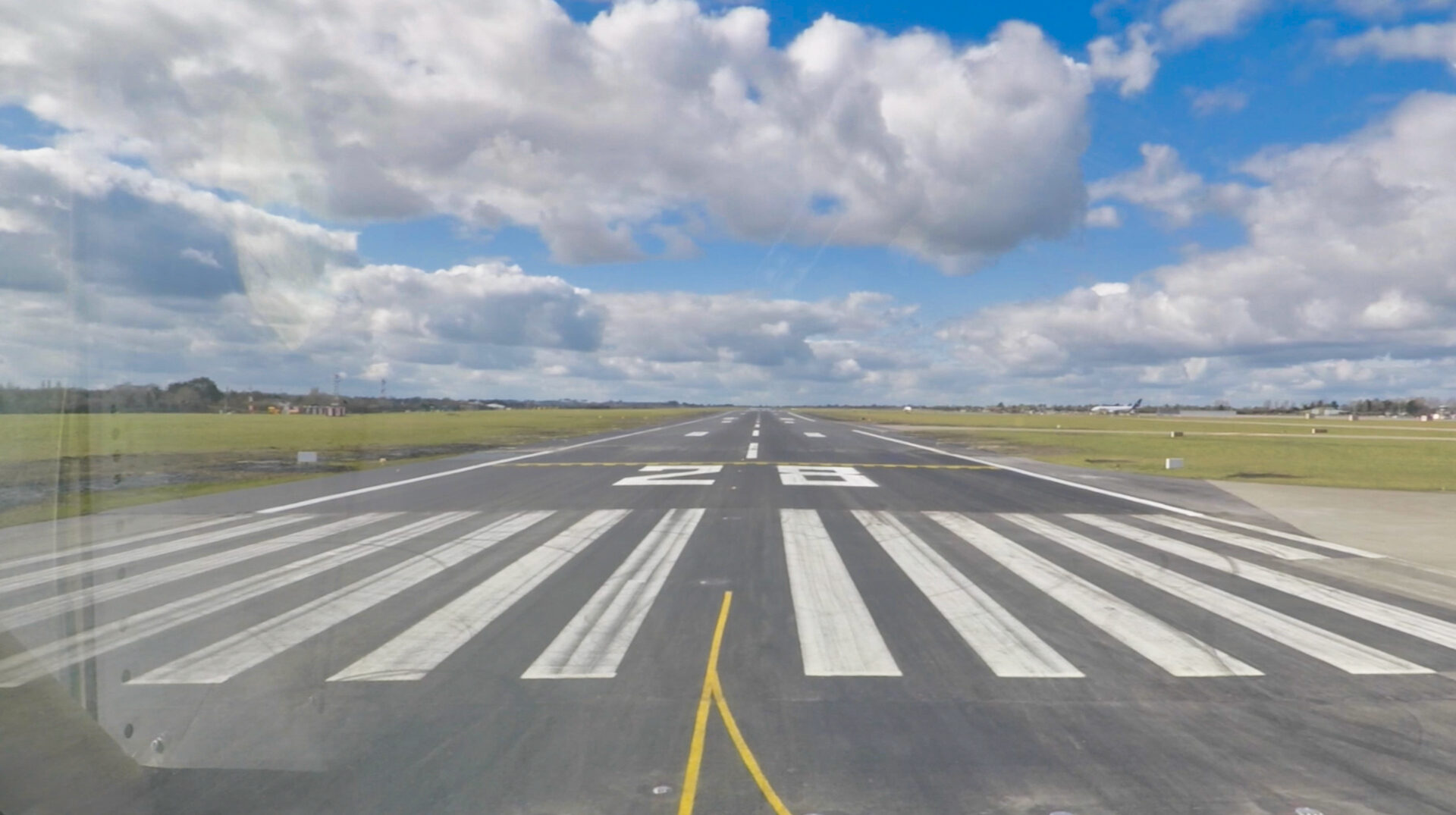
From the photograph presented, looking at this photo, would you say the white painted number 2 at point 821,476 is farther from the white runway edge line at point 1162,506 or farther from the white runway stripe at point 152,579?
the white runway stripe at point 152,579

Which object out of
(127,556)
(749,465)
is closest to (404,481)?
(749,465)

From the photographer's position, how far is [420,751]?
5.62 metres

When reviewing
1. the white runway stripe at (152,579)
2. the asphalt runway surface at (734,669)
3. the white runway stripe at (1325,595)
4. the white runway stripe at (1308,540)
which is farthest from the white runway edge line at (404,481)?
the white runway stripe at (1308,540)

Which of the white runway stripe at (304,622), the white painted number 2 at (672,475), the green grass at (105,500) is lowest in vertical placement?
the white runway stripe at (304,622)

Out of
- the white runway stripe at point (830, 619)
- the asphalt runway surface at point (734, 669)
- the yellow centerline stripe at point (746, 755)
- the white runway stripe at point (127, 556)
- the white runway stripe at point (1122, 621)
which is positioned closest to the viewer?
the yellow centerline stripe at point (746, 755)

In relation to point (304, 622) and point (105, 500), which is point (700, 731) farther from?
point (105, 500)

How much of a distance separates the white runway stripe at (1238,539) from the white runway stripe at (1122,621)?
3868 mm

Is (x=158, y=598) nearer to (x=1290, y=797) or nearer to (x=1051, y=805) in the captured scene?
(x=1051, y=805)

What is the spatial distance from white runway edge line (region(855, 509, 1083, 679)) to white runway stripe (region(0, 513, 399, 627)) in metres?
9.02

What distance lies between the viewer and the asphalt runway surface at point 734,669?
17.1 feet

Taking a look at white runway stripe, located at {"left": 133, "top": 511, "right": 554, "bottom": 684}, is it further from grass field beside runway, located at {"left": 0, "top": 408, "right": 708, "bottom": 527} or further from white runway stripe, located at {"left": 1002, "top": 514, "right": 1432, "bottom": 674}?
white runway stripe, located at {"left": 1002, "top": 514, "right": 1432, "bottom": 674}

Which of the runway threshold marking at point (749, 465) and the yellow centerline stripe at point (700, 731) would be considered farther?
the runway threshold marking at point (749, 465)

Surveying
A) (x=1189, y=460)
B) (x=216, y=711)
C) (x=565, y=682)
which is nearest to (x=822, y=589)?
(x=565, y=682)

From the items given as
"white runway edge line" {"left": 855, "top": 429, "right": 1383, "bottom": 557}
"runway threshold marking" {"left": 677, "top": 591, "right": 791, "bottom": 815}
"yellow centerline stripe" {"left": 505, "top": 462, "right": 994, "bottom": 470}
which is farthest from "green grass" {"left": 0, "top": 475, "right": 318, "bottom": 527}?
"white runway edge line" {"left": 855, "top": 429, "right": 1383, "bottom": 557}
